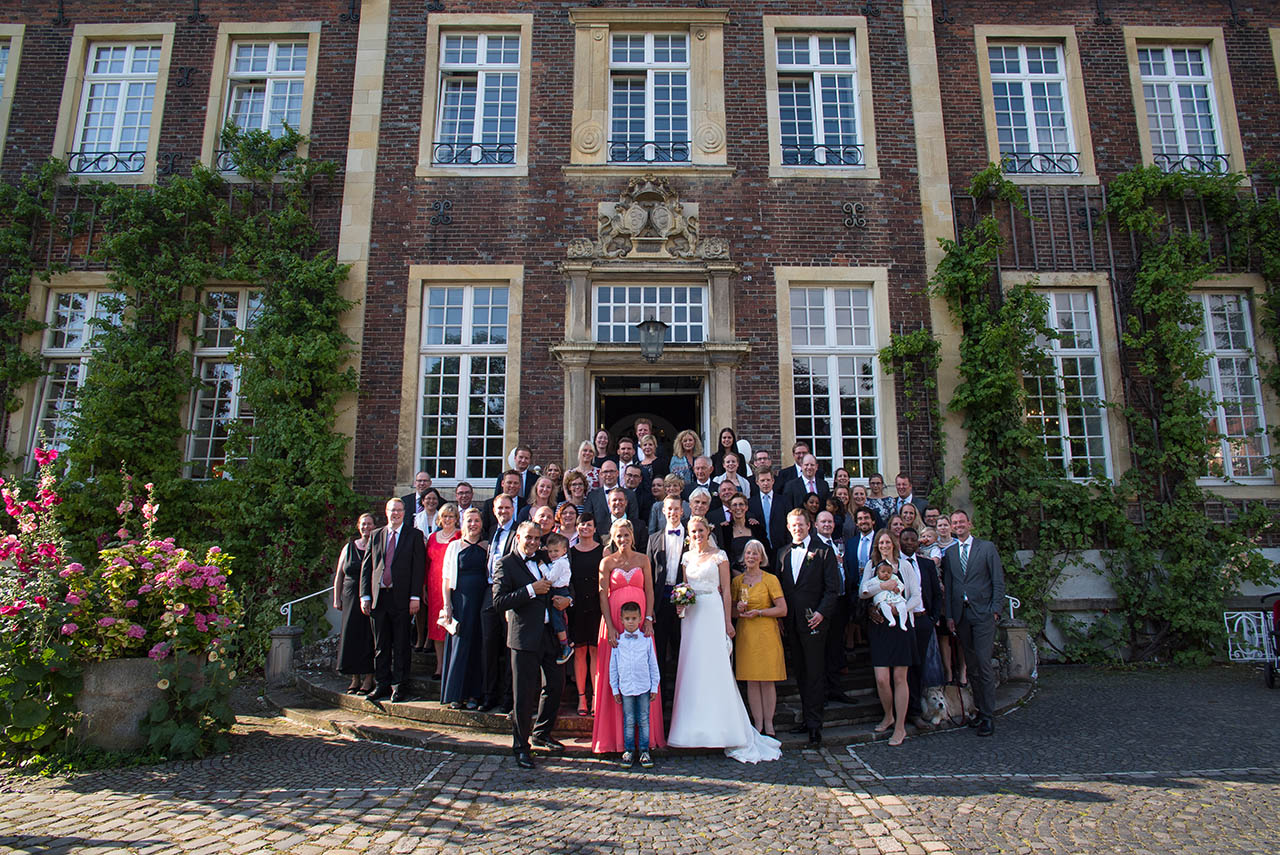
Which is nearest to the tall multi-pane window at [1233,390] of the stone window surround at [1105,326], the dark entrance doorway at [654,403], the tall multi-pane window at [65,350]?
the stone window surround at [1105,326]

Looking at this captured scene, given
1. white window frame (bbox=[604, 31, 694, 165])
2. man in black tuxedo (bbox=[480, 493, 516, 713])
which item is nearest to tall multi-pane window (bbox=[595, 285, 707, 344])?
white window frame (bbox=[604, 31, 694, 165])

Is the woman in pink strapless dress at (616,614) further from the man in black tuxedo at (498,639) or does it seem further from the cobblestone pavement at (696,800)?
the man in black tuxedo at (498,639)

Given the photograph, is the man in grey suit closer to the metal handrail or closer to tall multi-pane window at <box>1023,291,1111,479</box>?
tall multi-pane window at <box>1023,291,1111,479</box>

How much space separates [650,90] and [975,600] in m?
8.05

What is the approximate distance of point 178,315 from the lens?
9.71 meters

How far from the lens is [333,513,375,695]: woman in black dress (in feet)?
21.5

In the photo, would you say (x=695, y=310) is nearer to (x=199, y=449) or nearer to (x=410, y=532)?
(x=410, y=532)

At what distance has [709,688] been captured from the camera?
530 centimetres

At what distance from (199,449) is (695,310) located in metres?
6.74

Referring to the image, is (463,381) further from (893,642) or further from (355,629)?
(893,642)

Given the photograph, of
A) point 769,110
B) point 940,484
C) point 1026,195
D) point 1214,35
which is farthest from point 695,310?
point 1214,35

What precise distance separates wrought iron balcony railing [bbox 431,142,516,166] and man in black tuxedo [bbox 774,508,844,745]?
7.01 m

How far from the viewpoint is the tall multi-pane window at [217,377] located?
967 cm

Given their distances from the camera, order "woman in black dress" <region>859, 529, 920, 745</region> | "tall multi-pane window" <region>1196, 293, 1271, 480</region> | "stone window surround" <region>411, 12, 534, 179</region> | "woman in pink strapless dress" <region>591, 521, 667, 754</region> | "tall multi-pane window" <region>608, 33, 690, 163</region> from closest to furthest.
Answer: "woman in pink strapless dress" <region>591, 521, 667, 754</region>
"woman in black dress" <region>859, 529, 920, 745</region>
"tall multi-pane window" <region>1196, 293, 1271, 480</region>
"stone window surround" <region>411, 12, 534, 179</region>
"tall multi-pane window" <region>608, 33, 690, 163</region>
